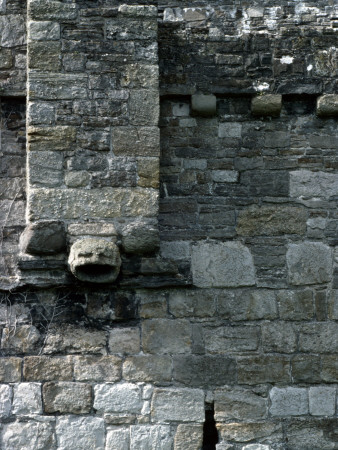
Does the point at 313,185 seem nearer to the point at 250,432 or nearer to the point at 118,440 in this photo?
the point at 250,432

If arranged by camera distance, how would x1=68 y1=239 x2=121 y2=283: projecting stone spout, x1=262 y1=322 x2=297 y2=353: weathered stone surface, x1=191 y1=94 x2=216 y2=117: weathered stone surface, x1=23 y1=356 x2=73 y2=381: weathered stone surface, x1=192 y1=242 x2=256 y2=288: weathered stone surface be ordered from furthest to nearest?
x1=191 y1=94 x2=216 y2=117: weathered stone surface
x1=192 y1=242 x2=256 y2=288: weathered stone surface
x1=262 y1=322 x2=297 y2=353: weathered stone surface
x1=23 y1=356 x2=73 y2=381: weathered stone surface
x1=68 y1=239 x2=121 y2=283: projecting stone spout

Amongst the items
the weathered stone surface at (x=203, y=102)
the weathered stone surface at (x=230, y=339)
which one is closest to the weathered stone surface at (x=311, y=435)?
the weathered stone surface at (x=230, y=339)

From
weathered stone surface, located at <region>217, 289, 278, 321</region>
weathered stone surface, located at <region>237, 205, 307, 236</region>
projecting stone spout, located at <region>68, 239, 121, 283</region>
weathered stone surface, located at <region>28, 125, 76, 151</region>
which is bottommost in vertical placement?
weathered stone surface, located at <region>217, 289, 278, 321</region>

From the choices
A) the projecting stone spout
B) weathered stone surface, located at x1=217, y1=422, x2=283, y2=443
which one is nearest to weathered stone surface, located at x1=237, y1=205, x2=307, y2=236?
the projecting stone spout

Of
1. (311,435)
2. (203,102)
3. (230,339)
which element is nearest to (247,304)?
(230,339)

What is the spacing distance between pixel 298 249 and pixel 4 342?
218cm

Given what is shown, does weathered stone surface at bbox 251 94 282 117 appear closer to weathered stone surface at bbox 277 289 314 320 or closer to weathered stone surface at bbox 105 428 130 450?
weathered stone surface at bbox 277 289 314 320

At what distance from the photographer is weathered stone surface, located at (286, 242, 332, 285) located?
5137mm

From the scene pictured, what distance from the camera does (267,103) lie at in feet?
17.4

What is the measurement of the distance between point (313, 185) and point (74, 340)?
6.76ft

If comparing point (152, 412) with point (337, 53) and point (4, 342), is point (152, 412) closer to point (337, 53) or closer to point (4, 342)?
point (4, 342)

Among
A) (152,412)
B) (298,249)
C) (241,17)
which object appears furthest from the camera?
(241,17)

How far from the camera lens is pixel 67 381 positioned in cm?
488

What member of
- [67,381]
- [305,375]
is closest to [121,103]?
[67,381]
